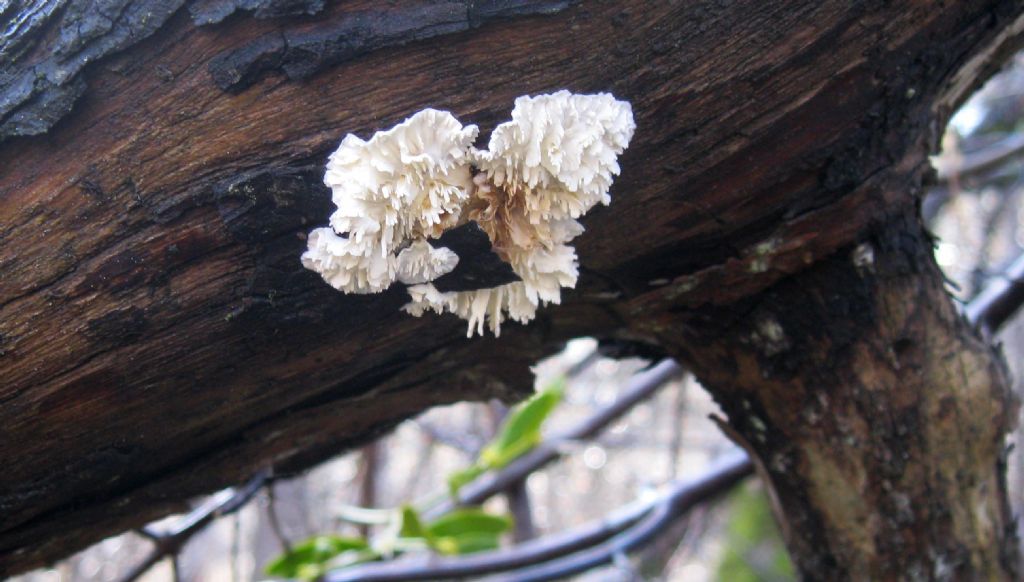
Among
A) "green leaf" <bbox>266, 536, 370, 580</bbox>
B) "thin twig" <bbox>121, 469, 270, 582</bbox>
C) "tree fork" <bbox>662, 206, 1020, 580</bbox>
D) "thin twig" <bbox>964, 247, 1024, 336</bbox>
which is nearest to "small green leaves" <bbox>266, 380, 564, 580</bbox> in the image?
"green leaf" <bbox>266, 536, 370, 580</bbox>

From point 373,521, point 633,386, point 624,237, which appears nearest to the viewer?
point 624,237

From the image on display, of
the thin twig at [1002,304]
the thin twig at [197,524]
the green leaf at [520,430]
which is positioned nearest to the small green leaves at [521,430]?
the green leaf at [520,430]

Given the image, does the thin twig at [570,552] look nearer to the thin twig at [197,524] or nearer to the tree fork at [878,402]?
the thin twig at [197,524]

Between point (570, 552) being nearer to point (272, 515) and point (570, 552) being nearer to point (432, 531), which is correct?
point (432, 531)

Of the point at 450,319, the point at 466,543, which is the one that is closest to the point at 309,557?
the point at 466,543

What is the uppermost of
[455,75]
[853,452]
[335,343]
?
[455,75]

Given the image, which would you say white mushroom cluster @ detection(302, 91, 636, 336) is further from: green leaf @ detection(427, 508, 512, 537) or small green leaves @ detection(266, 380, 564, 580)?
green leaf @ detection(427, 508, 512, 537)

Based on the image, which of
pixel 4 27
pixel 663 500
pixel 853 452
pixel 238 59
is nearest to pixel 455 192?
pixel 238 59

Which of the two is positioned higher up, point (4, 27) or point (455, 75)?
point (4, 27)

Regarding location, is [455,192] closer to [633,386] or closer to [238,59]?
[238,59]
